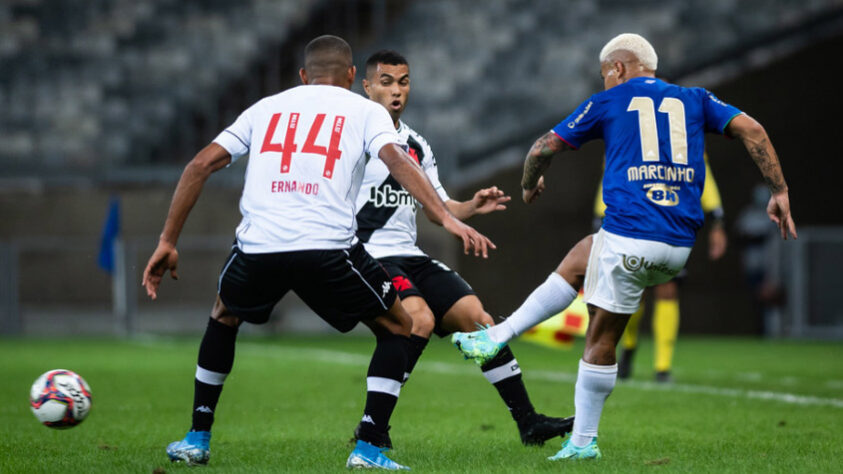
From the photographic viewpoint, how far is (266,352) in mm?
14883

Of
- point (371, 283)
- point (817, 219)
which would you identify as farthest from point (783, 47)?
point (371, 283)

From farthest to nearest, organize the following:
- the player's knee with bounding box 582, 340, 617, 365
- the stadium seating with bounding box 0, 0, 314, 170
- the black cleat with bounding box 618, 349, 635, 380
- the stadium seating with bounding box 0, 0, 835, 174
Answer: the stadium seating with bounding box 0, 0, 835, 174 < the stadium seating with bounding box 0, 0, 314, 170 < the black cleat with bounding box 618, 349, 635, 380 < the player's knee with bounding box 582, 340, 617, 365

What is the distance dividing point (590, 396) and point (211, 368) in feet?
5.77

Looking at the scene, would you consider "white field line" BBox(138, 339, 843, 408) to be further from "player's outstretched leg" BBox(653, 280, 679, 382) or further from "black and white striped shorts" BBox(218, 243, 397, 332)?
"black and white striped shorts" BBox(218, 243, 397, 332)

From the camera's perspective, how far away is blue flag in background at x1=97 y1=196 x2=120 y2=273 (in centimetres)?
1770

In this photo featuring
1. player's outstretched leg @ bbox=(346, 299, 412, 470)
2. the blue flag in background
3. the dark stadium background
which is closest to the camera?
player's outstretched leg @ bbox=(346, 299, 412, 470)

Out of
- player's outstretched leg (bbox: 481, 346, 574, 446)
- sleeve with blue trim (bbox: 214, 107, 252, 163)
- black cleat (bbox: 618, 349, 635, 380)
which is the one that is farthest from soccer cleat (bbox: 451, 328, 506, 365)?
black cleat (bbox: 618, 349, 635, 380)

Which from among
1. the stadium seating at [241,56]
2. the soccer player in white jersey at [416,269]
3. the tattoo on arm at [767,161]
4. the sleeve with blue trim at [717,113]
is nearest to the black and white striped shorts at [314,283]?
the soccer player in white jersey at [416,269]

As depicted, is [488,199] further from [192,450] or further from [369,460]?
[192,450]

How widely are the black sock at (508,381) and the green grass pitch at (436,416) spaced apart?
0.21m

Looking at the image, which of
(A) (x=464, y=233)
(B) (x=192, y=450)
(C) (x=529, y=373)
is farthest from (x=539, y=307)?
(C) (x=529, y=373)

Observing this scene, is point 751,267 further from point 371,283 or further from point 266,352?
point 371,283

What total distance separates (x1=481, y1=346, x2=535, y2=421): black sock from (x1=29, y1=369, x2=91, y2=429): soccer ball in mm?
2062

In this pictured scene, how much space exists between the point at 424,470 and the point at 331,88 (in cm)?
173
